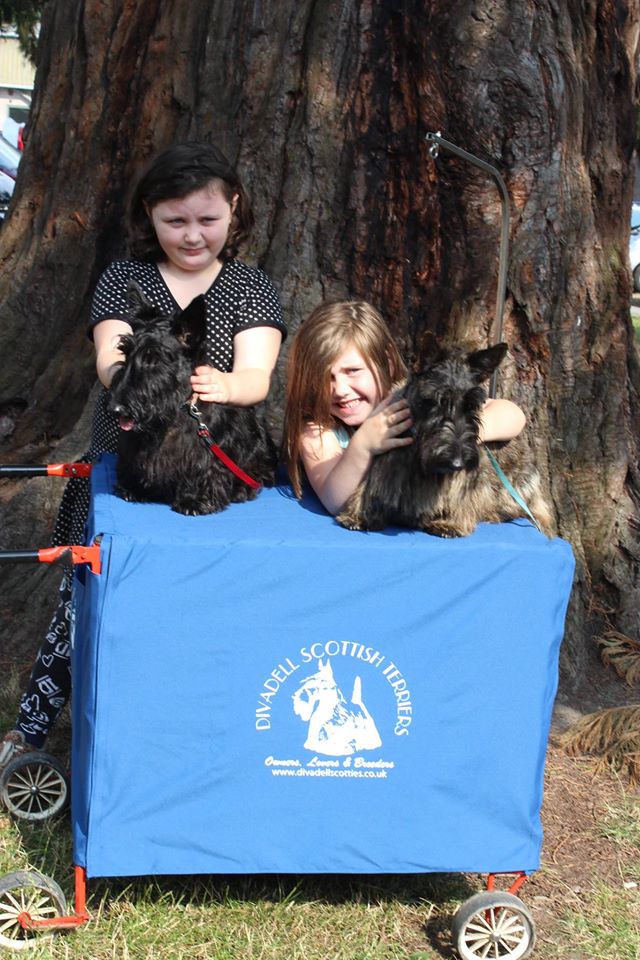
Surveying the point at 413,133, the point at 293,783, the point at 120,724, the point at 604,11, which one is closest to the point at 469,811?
the point at 293,783

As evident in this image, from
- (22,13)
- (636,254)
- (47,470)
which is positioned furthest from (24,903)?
(636,254)

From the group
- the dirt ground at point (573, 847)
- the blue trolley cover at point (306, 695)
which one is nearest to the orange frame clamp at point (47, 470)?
the blue trolley cover at point (306, 695)

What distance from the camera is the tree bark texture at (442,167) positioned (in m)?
4.52

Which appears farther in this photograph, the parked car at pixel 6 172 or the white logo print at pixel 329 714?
the parked car at pixel 6 172

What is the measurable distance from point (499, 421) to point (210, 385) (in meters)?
0.90

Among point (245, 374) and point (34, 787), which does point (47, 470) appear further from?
point (34, 787)

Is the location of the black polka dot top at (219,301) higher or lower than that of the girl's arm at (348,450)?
higher

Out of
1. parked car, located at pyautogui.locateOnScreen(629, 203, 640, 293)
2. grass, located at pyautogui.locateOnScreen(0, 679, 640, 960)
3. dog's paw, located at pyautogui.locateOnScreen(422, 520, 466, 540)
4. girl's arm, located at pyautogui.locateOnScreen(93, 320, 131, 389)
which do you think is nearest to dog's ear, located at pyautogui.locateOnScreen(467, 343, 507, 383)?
dog's paw, located at pyautogui.locateOnScreen(422, 520, 466, 540)

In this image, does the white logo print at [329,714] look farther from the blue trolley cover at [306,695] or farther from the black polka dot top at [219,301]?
the black polka dot top at [219,301]

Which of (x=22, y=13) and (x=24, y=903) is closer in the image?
(x=24, y=903)

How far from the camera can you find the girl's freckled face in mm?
3545

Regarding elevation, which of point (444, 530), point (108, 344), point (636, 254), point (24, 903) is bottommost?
point (24, 903)

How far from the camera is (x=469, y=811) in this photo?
3227 millimetres

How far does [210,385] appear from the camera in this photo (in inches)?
131
